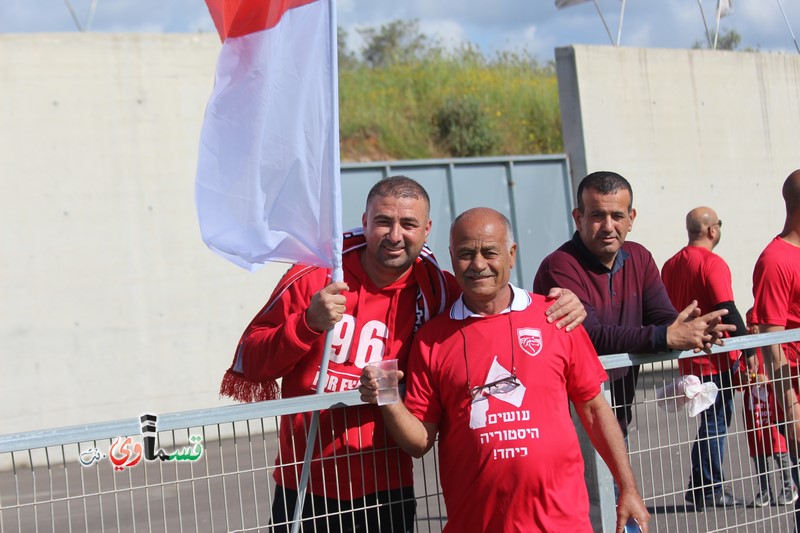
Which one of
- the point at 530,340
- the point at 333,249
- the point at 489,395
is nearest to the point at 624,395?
the point at 530,340

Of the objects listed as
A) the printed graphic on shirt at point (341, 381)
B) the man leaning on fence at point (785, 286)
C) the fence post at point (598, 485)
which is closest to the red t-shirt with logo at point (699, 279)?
the man leaning on fence at point (785, 286)

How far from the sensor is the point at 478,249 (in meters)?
3.29

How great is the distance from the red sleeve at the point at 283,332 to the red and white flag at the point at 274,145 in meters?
0.13

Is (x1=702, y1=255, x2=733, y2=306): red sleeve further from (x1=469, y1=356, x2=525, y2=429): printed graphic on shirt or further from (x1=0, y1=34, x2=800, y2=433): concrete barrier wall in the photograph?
(x1=0, y1=34, x2=800, y2=433): concrete barrier wall

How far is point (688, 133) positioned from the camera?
13039 millimetres

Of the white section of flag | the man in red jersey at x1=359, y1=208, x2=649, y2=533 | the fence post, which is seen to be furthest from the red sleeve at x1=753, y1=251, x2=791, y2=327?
Result: the white section of flag

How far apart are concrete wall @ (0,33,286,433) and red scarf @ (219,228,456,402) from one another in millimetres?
6373

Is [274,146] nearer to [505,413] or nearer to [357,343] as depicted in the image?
[357,343]

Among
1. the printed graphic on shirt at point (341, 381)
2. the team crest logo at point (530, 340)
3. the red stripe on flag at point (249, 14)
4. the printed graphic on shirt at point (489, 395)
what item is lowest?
the printed graphic on shirt at point (489, 395)

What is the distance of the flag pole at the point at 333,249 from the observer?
3.22 meters

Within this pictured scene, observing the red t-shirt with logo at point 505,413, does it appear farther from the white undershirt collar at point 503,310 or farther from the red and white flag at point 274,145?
the red and white flag at point 274,145

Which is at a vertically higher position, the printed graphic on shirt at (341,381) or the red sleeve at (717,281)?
the red sleeve at (717,281)

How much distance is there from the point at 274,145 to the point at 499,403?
1.22m

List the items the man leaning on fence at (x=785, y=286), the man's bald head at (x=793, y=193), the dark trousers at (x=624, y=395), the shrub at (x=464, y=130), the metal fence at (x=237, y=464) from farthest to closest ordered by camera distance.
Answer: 1. the shrub at (x=464, y=130)
2. the man's bald head at (x=793, y=193)
3. the man leaning on fence at (x=785, y=286)
4. the dark trousers at (x=624, y=395)
5. the metal fence at (x=237, y=464)
